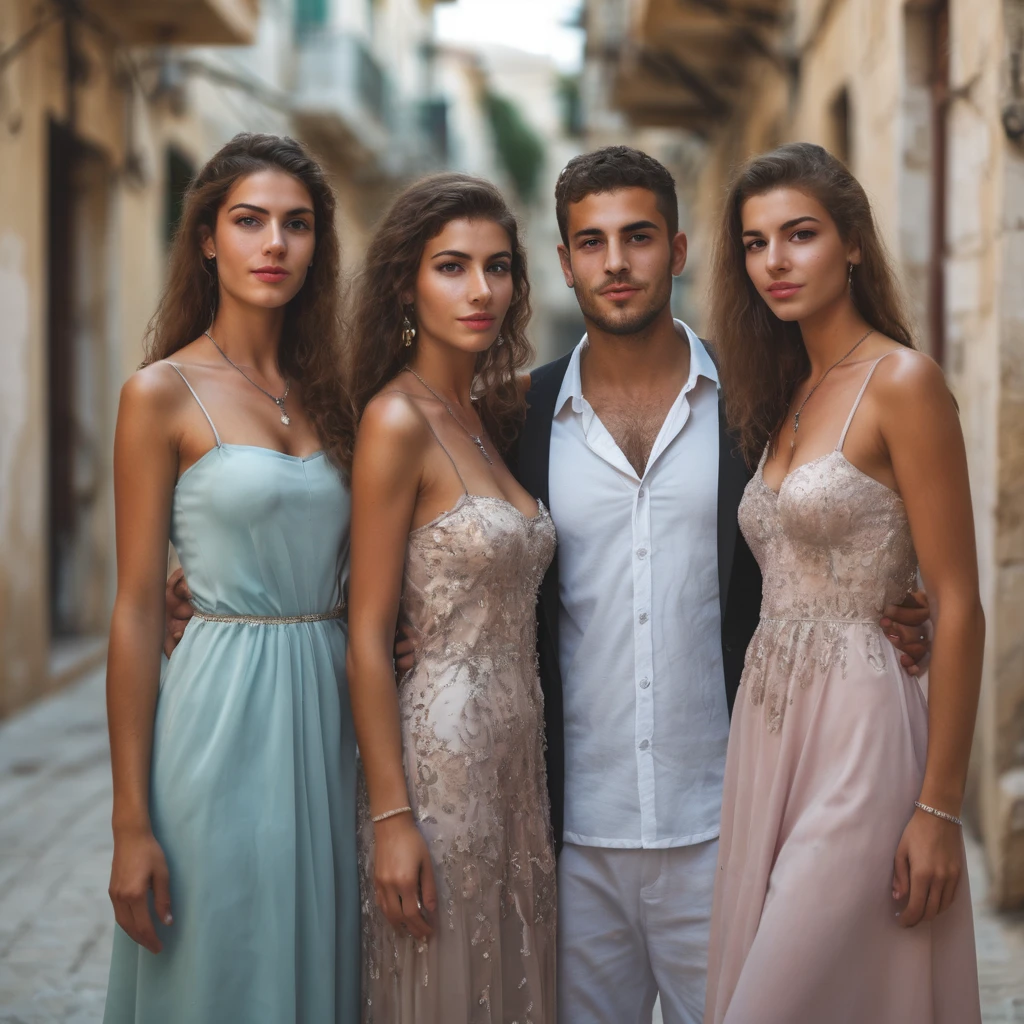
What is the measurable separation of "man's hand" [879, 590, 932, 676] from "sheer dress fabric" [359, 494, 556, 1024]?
796 millimetres

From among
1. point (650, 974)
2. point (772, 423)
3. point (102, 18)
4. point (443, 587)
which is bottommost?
point (650, 974)

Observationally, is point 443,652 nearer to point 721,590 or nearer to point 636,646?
point 636,646

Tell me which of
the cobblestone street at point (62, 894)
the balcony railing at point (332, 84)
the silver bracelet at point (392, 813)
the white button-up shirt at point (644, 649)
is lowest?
the cobblestone street at point (62, 894)

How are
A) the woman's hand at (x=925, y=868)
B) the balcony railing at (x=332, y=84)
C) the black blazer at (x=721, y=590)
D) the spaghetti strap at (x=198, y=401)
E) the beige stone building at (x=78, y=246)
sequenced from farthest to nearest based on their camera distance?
the balcony railing at (x=332, y=84) < the beige stone building at (x=78, y=246) < the black blazer at (x=721, y=590) < the spaghetti strap at (x=198, y=401) < the woman's hand at (x=925, y=868)

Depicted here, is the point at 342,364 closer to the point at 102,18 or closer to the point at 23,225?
the point at 23,225

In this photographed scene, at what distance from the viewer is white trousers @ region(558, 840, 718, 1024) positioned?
10.8ft

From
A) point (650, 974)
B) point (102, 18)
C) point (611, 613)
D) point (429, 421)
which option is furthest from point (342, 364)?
→ point (102, 18)

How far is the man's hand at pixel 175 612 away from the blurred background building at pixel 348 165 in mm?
985

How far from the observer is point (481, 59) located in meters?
40.6

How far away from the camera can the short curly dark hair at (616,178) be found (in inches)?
132

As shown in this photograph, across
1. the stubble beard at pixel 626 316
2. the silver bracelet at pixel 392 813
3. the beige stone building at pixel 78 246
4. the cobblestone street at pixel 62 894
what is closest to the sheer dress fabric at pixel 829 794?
the stubble beard at pixel 626 316

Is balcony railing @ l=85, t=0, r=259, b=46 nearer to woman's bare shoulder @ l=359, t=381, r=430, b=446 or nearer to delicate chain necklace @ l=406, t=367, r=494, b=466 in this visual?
delicate chain necklace @ l=406, t=367, r=494, b=466

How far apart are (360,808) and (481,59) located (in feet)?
132

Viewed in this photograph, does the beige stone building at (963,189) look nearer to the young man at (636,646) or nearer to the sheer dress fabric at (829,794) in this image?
the young man at (636,646)
